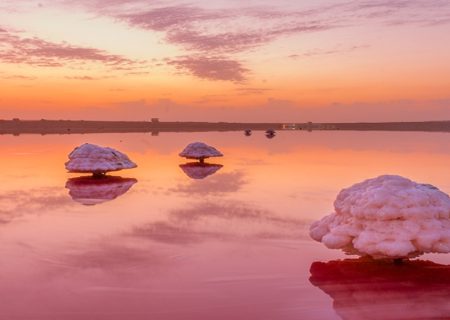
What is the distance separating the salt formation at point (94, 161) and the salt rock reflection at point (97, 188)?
69 cm

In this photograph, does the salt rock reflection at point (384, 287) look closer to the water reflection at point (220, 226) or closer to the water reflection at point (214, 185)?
the water reflection at point (220, 226)

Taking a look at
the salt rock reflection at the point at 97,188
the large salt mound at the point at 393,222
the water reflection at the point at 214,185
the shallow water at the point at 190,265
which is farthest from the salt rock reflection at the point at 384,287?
the water reflection at the point at 214,185

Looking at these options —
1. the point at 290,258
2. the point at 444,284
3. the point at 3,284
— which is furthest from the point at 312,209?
the point at 3,284

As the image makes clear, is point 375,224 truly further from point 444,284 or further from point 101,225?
point 101,225

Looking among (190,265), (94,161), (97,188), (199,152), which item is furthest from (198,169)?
(190,265)

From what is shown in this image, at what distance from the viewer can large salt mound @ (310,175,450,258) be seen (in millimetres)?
8922

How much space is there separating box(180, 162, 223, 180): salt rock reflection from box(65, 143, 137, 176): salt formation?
187 inches

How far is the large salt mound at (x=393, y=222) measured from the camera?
8922mm

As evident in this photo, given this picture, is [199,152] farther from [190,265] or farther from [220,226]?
[190,265]

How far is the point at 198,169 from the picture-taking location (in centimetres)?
3139

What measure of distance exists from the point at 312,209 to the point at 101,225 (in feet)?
22.8

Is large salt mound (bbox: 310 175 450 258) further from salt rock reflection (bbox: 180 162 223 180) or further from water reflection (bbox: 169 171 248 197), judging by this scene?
salt rock reflection (bbox: 180 162 223 180)

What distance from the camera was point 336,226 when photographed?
9859 mm

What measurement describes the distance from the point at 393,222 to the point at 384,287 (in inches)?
52.3
